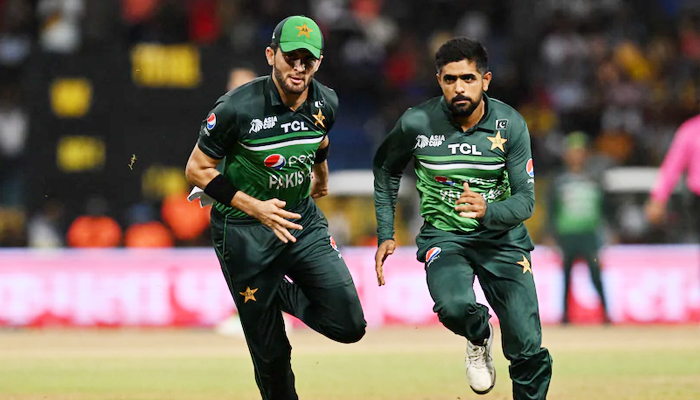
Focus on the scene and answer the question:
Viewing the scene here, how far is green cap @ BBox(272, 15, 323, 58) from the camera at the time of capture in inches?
286

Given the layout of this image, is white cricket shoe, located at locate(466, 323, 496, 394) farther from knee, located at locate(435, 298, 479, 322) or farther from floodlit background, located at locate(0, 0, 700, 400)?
floodlit background, located at locate(0, 0, 700, 400)

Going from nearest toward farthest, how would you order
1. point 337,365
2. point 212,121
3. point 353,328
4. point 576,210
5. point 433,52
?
point 212,121 < point 353,328 < point 337,365 < point 576,210 < point 433,52

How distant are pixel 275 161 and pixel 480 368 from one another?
194 cm

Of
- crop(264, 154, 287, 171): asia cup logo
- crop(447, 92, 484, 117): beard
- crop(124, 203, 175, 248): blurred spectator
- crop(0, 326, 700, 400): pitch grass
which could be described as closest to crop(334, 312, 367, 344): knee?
crop(264, 154, 287, 171): asia cup logo

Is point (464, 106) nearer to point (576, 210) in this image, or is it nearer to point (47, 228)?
point (576, 210)

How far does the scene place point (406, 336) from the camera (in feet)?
48.6

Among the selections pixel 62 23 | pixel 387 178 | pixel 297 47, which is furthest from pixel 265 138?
pixel 62 23

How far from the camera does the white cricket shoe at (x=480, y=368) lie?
25.2 ft

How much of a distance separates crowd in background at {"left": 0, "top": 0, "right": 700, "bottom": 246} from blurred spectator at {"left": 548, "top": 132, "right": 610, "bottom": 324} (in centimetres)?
141

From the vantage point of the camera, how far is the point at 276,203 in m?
7.33

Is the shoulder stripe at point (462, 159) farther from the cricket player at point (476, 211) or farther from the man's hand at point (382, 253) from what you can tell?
the man's hand at point (382, 253)

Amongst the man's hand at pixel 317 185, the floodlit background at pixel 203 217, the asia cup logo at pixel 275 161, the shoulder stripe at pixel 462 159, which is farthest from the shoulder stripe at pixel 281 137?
the floodlit background at pixel 203 217

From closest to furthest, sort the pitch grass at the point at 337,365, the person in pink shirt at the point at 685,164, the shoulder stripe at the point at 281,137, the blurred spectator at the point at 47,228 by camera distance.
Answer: the shoulder stripe at the point at 281,137 < the pitch grass at the point at 337,365 < the person in pink shirt at the point at 685,164 < the blurred spectator at the point at 47,228

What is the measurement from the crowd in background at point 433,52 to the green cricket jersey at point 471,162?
951 cm
